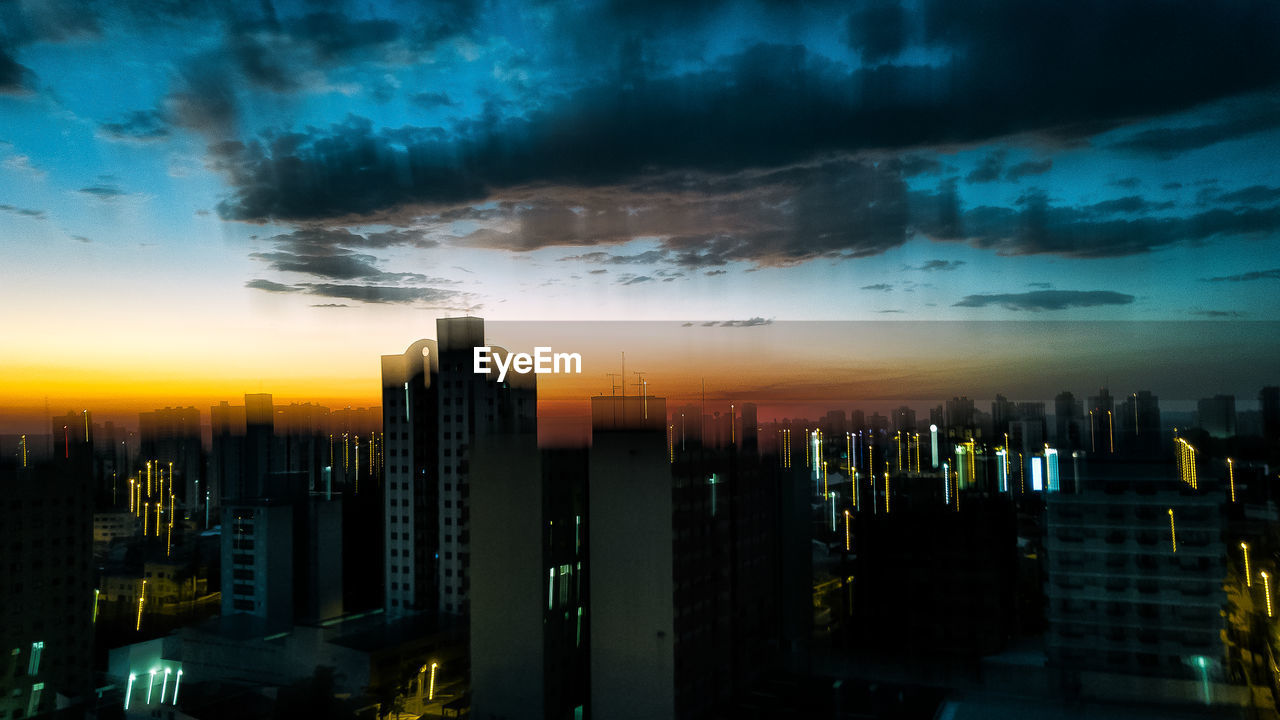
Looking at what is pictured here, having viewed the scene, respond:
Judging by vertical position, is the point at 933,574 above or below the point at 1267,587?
below

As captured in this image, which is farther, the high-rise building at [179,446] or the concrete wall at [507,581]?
the high-rise building at [179,446]

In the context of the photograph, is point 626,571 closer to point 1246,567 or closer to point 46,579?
point 1246,567

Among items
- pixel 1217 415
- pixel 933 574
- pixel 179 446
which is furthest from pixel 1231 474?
pixel 179 446

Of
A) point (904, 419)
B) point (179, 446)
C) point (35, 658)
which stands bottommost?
point (35, 658)

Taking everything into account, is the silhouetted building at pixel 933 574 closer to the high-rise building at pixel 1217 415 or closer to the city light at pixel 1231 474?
the city light at pixel 1231 474

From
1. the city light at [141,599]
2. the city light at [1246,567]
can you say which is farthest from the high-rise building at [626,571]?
the city light at [141,599]

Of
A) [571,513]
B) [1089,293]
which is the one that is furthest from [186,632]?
[1089,293]
